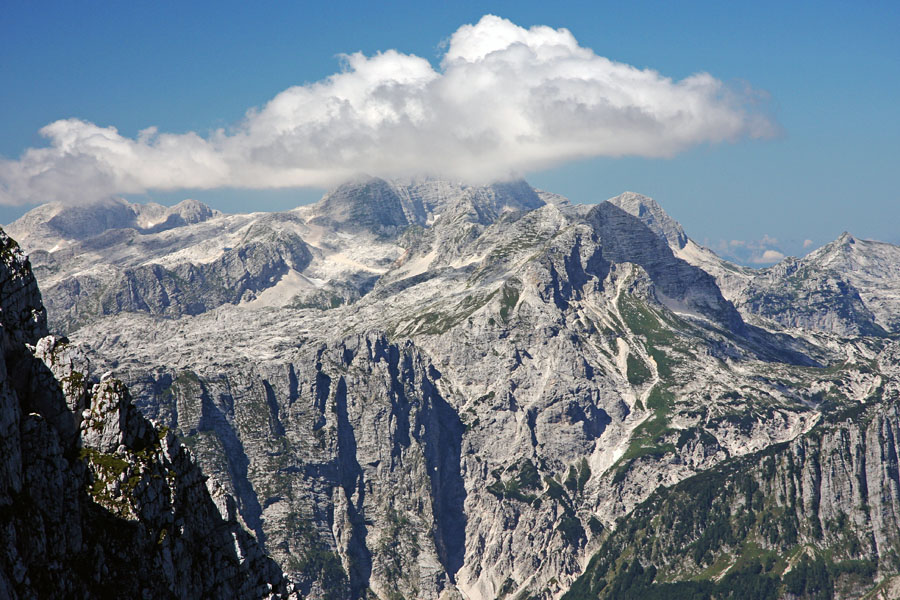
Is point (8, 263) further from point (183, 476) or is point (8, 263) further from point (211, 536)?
point (211, 536)

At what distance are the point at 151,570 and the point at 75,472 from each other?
13.2 m

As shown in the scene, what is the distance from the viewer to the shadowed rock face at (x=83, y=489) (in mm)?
74938

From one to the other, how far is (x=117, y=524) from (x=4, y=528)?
1604 cm

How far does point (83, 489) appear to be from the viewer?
3324 inches

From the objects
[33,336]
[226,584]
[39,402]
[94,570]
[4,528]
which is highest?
[33,336]

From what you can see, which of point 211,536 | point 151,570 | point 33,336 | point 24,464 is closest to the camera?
point 24,464

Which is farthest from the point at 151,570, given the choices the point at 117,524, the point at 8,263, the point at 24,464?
the point at 8,263

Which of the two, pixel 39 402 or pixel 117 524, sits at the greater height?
pixel 39 402

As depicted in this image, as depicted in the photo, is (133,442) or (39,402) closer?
(39,402)

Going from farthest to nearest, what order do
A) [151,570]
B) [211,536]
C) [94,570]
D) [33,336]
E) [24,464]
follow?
1. [211,536]
2. [33,336]
3. [151,570]
4. [94,570]
5. [24,464]

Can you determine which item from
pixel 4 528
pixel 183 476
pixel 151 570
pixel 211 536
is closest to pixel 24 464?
pixel 4 528

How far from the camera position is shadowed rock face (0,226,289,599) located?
74.9m

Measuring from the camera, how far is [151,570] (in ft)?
292

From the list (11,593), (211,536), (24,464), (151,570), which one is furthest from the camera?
(211,536)
